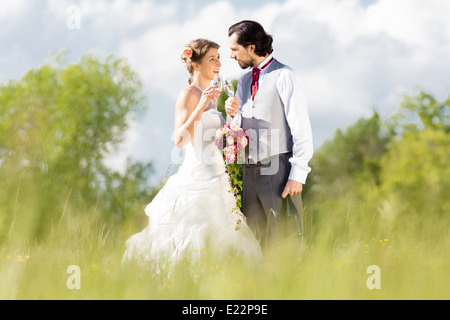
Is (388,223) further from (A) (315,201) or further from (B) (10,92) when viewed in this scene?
(B) (10,92)

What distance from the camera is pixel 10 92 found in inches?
829

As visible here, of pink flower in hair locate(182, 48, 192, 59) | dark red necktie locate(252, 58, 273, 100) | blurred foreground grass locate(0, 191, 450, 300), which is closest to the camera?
blurred foreground grass locate(0, 191, 450, 300)

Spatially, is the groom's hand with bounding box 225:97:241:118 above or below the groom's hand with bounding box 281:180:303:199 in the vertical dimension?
above

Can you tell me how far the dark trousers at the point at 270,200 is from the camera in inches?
185

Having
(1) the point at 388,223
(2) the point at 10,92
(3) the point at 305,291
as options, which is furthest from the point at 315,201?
(2) the point at 10,92

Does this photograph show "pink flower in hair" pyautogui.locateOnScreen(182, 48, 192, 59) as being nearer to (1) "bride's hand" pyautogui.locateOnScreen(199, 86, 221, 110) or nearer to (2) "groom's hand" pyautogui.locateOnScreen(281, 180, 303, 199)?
(1) "bride's hand" pyautogui.locateOnScreen(199, 86, 221, 110)

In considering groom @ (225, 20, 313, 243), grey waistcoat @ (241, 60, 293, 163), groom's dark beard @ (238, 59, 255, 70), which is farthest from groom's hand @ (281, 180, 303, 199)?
groom's dark beard @ (238, 59, 255, 70)

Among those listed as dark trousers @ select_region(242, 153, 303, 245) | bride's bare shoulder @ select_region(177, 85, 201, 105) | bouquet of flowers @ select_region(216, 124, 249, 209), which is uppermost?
bride's bare shoulder @ select_region(177, 85, 201, 105)

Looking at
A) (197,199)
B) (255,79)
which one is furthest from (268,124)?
(197,199)

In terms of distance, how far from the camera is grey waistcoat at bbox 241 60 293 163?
4723 millimetres

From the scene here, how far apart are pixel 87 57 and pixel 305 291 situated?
2033cm

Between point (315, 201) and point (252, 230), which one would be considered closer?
point (252, 230)

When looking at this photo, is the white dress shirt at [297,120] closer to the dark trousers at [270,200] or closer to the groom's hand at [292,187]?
the groom's hand at [292,187]

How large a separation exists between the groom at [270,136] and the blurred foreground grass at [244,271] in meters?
0.35
